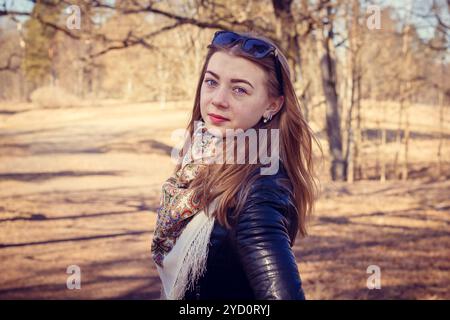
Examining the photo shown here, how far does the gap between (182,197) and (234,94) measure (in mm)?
382

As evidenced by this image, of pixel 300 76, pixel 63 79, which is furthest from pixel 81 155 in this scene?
pixel 63 79

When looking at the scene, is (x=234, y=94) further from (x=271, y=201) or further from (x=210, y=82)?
(x=271, y=201)

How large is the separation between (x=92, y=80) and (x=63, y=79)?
3.95 m

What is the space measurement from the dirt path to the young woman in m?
3.70

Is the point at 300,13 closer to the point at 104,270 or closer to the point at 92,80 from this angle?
the point at 104,270

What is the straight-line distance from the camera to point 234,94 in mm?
1500

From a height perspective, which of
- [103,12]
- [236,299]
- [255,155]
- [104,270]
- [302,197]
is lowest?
[104,270]

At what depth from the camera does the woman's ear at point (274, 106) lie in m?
1.57

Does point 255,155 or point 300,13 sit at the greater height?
point 300,13

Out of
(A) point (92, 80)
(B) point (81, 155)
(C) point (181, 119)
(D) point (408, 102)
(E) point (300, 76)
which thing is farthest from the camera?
(A) point (92, 80)

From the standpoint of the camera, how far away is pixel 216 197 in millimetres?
1461

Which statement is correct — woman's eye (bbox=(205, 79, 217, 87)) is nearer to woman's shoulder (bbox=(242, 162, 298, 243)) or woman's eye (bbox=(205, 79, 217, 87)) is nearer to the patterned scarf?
the patterned scarf

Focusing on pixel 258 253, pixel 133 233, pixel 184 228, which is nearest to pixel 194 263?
pixel 184 228

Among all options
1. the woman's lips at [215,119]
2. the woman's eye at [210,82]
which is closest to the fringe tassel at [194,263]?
the woman's lips at [215,119]
